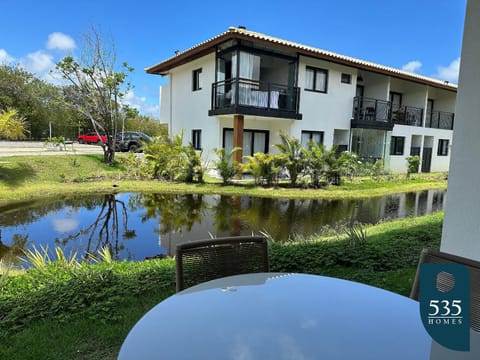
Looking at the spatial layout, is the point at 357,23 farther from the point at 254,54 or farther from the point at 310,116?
the point at 254,54

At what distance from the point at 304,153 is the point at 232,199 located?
4.11 meters

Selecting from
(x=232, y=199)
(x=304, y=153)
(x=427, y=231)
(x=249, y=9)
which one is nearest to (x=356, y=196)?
(x=304, y=153)

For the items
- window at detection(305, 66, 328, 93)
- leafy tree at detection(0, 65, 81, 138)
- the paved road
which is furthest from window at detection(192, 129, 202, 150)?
leafy tree at detection(0, 65, 81, 138)

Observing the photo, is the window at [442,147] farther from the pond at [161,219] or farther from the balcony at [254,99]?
the balcony at [254,99]

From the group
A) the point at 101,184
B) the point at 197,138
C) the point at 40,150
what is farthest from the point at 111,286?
the point at 40,150

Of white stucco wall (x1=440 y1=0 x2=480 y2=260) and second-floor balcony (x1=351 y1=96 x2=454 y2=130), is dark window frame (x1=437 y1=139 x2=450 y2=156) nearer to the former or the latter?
second-floor balcony (x1=351 y1=96 x2=454 y2=130)

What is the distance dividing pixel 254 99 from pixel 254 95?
184 mm

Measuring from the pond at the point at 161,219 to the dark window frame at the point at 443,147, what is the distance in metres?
13.2

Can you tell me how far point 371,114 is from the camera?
66.6ft

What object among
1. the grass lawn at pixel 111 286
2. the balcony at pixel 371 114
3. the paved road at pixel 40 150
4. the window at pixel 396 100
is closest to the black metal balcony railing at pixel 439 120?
the window at pixel 396 100

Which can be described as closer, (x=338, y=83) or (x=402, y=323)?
(x=402, y=323)

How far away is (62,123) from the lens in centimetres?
4025

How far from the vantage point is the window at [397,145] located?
2116 centimetres

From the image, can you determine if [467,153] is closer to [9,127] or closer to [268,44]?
[268,44]
